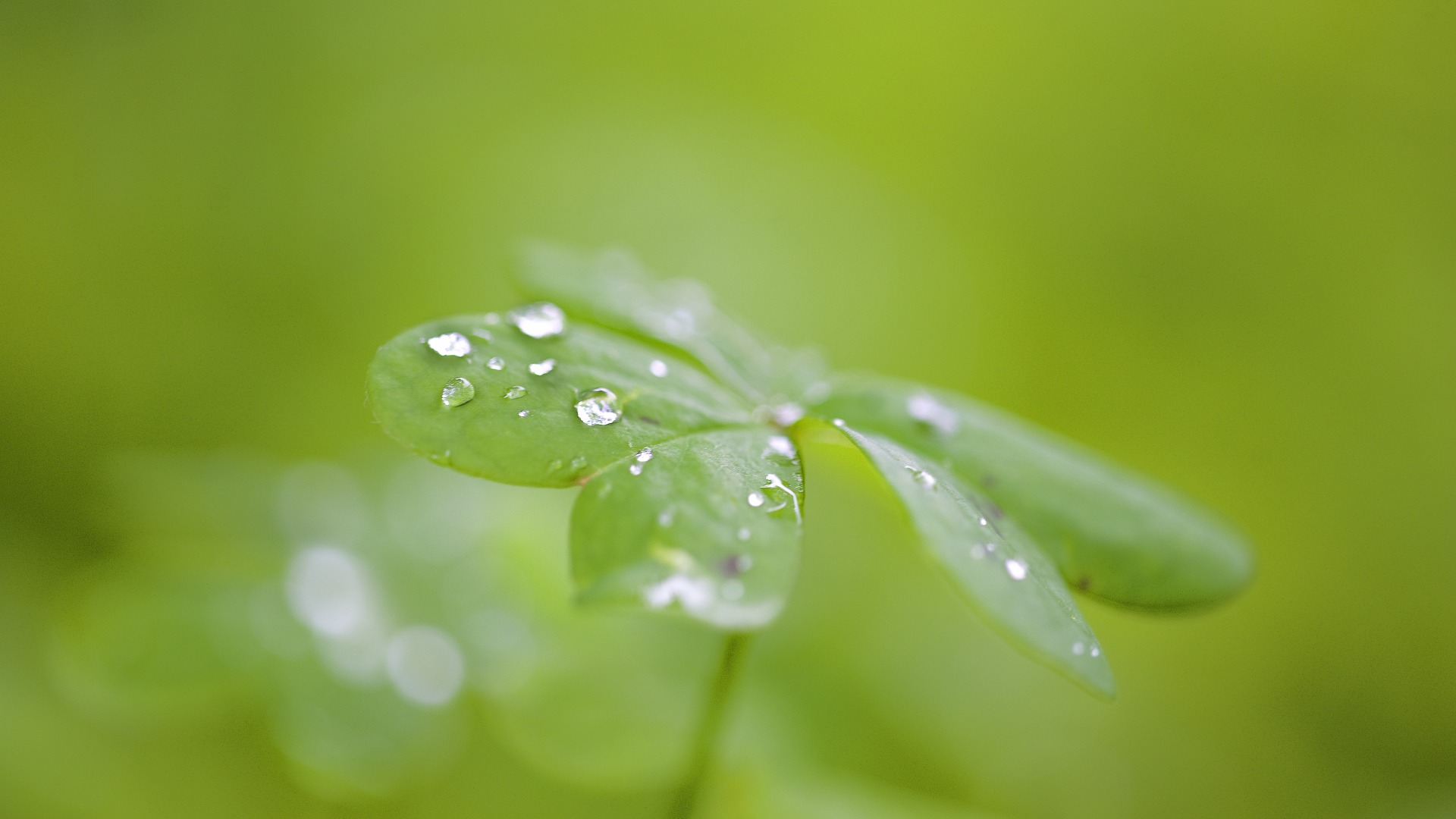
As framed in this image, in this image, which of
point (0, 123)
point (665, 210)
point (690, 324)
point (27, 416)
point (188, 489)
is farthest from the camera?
point (665, 210)

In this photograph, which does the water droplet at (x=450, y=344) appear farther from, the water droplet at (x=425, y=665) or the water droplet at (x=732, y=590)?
the water droplet at (x=425, y=665)

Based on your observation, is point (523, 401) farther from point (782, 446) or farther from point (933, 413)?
point (933, 413)

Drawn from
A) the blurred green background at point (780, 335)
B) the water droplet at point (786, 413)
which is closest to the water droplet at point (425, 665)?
the blurred green background at point (780, 335)

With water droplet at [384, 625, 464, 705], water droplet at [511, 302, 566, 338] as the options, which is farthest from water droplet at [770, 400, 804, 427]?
water droplet at [384, 625, 464, 705]

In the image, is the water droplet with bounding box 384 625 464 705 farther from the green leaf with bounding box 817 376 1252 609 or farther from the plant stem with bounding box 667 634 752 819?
the green leaf with bounding box 817 376 1252 609

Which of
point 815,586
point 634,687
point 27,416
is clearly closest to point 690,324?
point 634,687

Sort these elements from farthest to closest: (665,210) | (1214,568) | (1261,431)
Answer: (665,210) → (1261,431) → (1214,568)

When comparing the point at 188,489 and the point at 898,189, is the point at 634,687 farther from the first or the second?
the point at 898,189
